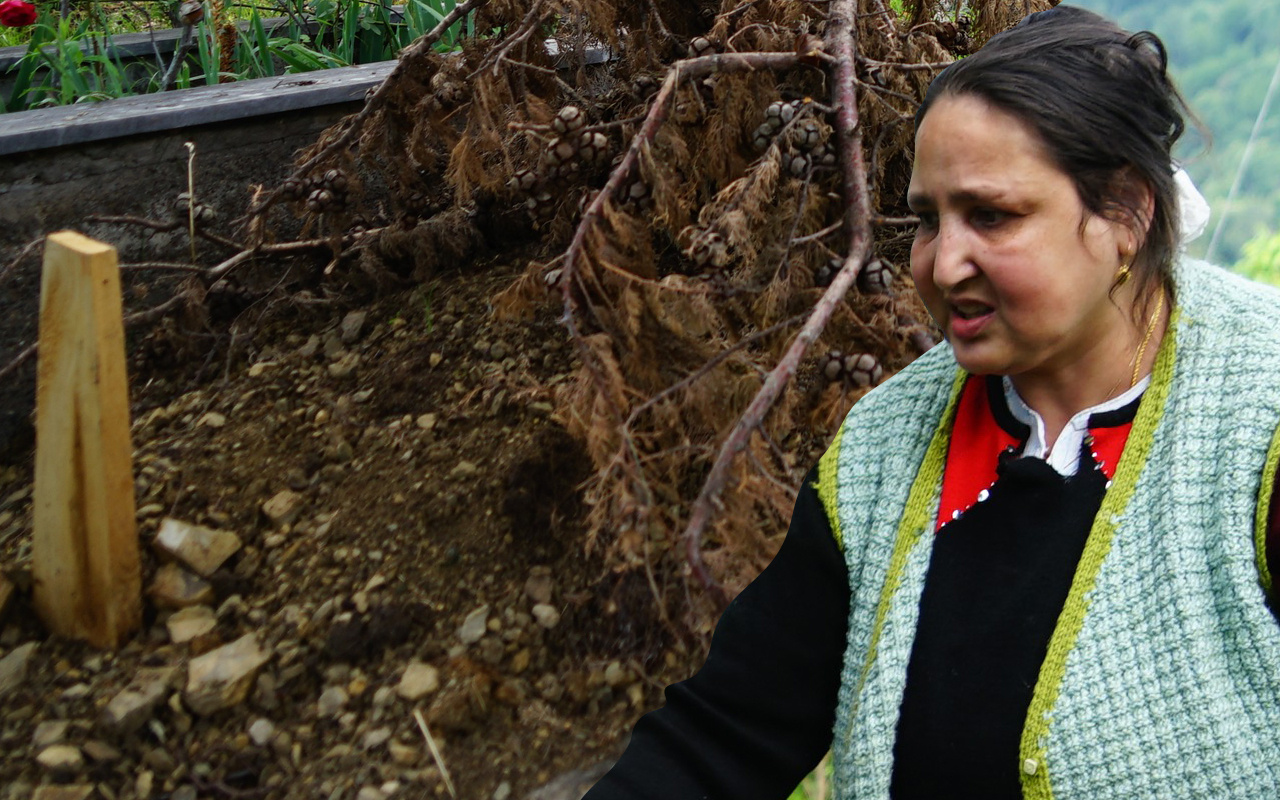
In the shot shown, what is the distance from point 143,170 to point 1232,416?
9.64ft

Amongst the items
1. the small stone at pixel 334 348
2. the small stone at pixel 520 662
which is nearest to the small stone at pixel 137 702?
the small stone at pixel 520 662

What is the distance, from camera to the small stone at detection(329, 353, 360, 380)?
9.50 ft

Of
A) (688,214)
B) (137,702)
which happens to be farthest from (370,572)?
(688,214)

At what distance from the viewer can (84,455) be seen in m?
2.13

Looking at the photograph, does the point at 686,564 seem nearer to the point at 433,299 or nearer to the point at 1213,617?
the point at 1213,617

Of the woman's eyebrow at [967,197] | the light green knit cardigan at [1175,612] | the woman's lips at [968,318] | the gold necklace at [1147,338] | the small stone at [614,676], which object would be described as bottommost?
the small stone at [614,676]

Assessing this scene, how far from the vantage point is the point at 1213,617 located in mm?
1046

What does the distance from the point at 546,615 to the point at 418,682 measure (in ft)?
0.94

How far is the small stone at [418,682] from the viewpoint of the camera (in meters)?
2.17

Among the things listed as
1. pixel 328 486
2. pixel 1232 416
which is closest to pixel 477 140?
pixel 328 486

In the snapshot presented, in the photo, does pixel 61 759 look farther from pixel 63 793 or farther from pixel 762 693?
pixel 762 693

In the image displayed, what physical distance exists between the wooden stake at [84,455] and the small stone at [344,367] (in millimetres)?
775

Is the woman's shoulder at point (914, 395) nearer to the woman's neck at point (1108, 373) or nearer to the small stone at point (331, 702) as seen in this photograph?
the woman's neck at point (1108, 373)

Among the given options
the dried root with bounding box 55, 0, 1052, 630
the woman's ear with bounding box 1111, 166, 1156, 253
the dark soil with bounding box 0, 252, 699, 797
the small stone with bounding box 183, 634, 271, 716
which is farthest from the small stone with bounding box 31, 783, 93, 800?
the woman's ear with bounding box 1111, 166, 1156, 253
